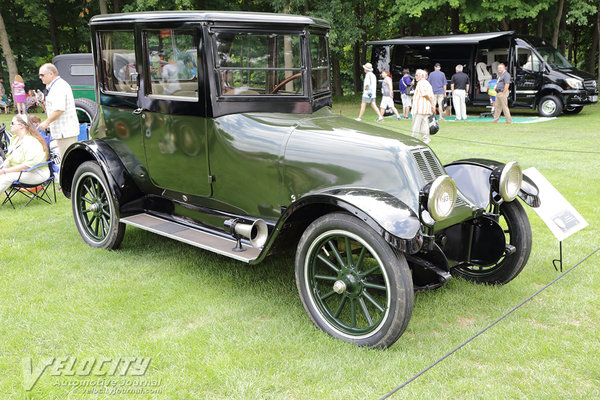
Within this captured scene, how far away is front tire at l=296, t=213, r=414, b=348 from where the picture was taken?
10.1 feet

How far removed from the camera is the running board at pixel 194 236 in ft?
12.5

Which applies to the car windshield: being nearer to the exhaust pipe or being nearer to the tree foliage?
the tree foliage

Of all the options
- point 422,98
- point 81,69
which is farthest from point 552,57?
point 81,69

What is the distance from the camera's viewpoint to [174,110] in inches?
172

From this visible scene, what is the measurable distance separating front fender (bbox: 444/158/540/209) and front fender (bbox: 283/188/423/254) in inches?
41.4

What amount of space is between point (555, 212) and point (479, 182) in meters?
0.76

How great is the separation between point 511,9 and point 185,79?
1835cm

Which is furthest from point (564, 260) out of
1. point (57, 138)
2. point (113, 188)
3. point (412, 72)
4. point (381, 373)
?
point (412, 72)

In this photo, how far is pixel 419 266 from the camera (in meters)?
3.56

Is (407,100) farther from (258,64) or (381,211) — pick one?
(381,211)

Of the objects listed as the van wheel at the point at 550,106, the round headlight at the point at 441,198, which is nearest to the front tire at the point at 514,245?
the round headlight at the point at 441,198

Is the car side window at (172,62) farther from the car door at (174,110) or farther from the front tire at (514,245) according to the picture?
the front tire at (514,245)

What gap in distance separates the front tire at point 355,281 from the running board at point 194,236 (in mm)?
482

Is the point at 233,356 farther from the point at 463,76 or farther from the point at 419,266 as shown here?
the point at 463,76
